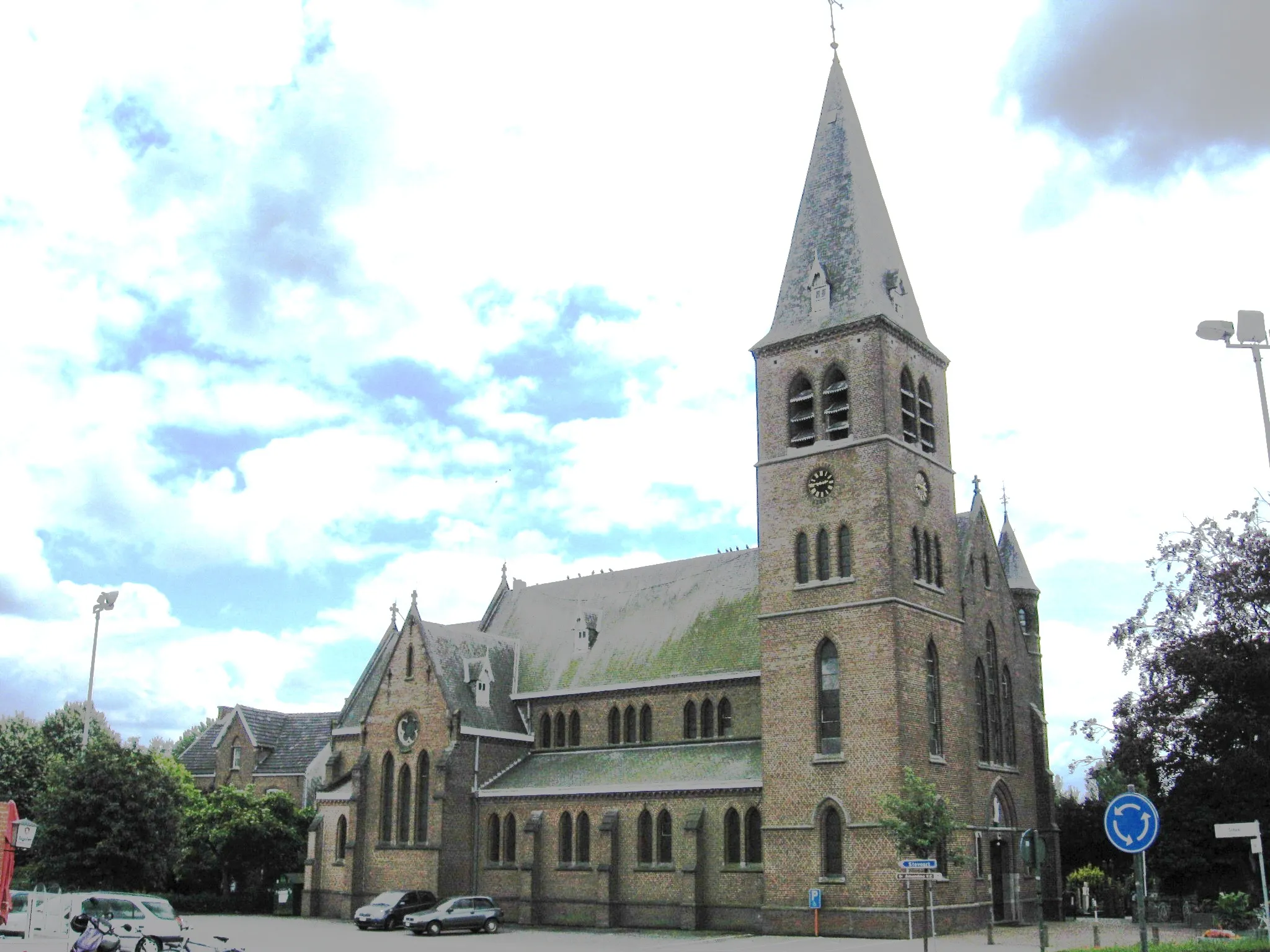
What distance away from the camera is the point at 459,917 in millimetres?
43812

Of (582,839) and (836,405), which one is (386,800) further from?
(836,405)

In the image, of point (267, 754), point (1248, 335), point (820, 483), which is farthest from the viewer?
point (267, 754)

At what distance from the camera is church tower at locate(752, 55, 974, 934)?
40.3 meters

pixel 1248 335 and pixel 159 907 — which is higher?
pixel 1248 335

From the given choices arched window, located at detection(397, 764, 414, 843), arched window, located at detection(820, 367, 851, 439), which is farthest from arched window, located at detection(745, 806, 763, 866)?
arched window, located at detection(397, 764, 414, 843)

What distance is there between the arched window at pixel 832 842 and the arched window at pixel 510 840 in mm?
15248

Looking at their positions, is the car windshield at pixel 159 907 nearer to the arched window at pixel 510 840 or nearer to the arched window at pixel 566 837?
the arched window at pixel 566 837

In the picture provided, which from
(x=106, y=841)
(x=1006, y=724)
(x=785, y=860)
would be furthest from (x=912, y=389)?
(x=106, y=841)

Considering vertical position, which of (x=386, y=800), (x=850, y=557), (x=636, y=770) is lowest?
(x=386, y=800)

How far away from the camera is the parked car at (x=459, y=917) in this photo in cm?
4316

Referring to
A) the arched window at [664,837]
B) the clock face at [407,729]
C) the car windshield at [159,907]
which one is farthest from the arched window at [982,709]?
the car windshield at [159,907]

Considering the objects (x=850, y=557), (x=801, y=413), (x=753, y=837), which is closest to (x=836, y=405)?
(x=801, y=413)

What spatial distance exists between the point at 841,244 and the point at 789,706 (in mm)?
17825

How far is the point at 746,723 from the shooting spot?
1860 inches
